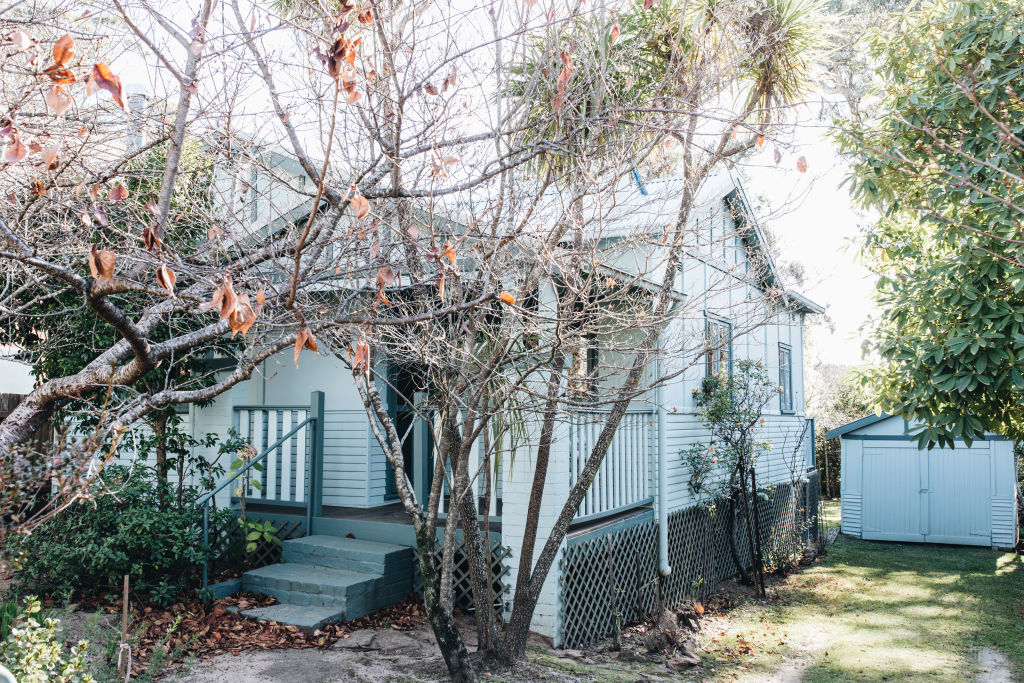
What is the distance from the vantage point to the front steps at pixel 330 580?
7297mm

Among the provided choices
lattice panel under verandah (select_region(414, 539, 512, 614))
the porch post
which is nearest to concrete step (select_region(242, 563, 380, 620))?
lattice panel under verandah (select_region(414, 539, 512, 614))

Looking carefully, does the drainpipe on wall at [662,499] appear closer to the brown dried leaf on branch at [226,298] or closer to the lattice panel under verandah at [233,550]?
the lattice panel under verandah at [233,550]

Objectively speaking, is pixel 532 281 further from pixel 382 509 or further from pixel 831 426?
pixel 831 426

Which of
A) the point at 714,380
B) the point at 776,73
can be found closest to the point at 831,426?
the point at 714,380

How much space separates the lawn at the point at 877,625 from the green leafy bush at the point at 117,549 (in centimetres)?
536

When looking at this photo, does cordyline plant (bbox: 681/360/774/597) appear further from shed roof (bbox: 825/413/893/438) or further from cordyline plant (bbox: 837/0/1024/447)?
shed roof (bbox: 825/413/893/438)

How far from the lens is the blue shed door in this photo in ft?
52.7

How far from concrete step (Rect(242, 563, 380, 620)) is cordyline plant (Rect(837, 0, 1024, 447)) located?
5.81 m

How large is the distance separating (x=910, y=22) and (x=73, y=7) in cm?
802

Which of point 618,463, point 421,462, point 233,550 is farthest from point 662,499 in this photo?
point 233,550

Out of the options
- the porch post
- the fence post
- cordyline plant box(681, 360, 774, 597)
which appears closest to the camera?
the fence post

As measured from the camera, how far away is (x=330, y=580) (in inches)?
299

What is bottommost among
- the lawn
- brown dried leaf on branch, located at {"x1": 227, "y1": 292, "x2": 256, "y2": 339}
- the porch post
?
the lawn

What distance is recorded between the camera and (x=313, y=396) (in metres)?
9.23
